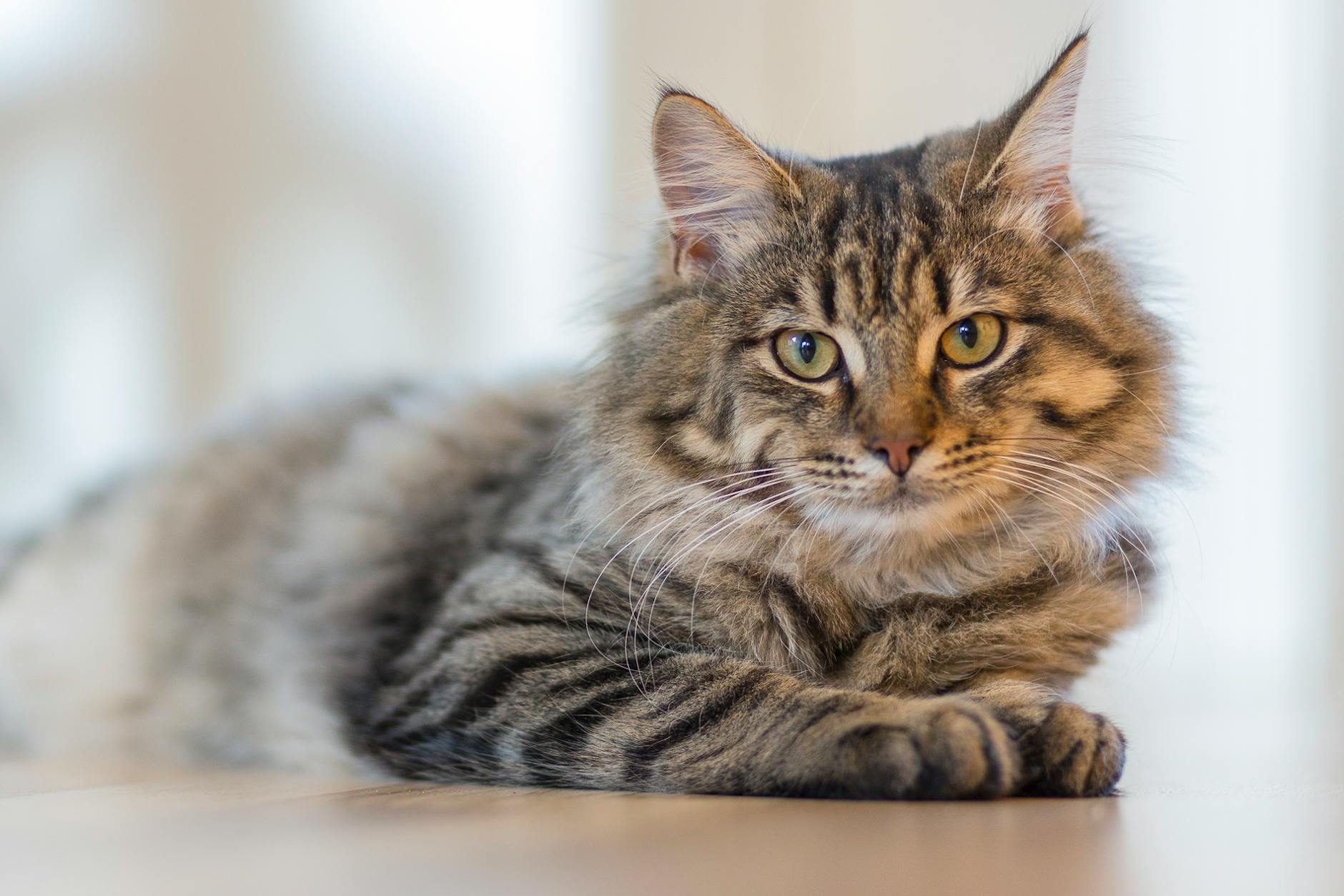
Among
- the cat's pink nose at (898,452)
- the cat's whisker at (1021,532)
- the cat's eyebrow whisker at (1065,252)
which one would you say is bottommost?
the cat's whisker at (1021,532)

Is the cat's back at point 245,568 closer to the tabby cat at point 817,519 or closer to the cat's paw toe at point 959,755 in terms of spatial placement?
the tabby cat at point 817,519

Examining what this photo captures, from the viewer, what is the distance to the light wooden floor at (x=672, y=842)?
87cm

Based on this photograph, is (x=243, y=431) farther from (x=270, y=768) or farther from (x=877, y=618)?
(x=877, y=618)

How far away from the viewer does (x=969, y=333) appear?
144cm

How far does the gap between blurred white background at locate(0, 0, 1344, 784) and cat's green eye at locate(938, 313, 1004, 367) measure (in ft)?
4.30

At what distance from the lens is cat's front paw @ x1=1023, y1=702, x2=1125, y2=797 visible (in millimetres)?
1238

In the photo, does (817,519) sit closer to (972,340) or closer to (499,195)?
(972,340)

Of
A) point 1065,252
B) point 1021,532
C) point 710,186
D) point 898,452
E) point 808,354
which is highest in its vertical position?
point 710,186

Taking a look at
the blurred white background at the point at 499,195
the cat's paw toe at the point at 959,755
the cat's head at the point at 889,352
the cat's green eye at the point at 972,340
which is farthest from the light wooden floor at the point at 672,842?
the blurred white background at the point at 499,195

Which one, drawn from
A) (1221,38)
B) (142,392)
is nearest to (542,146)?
(142,392)

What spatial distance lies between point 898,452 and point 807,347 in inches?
8.0

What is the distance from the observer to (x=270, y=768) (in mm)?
1829

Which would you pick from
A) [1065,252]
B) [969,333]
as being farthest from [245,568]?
[1065,252]

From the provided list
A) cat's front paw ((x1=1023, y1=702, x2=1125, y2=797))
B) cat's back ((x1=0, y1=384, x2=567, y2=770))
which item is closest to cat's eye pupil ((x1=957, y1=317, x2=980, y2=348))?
cat's front paw ((x1=1023, y1=702, x2=1125, y2=797))
